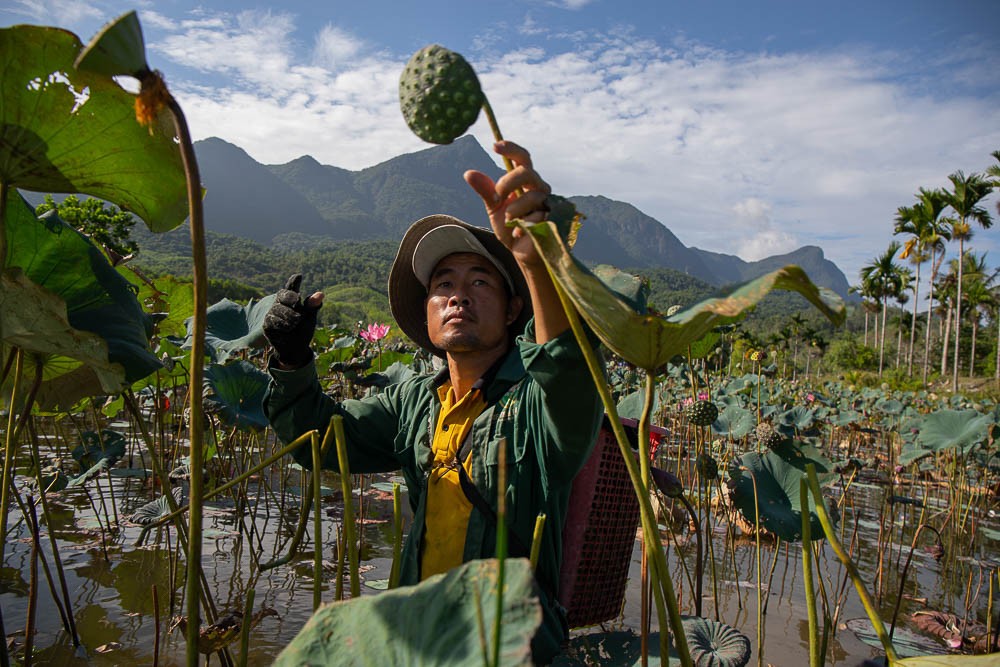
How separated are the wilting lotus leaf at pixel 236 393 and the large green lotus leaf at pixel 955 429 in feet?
11.2

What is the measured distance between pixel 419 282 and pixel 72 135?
1099 millimetres

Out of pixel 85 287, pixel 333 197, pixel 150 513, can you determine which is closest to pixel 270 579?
pixel 150 513

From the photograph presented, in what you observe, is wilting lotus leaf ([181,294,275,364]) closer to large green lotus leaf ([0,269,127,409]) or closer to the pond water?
the pond water

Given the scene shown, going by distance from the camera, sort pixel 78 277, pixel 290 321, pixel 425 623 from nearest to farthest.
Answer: pixel 425 623 < pixel 78 277 < pixel 290 321

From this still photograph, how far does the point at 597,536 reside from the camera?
144 centimetres

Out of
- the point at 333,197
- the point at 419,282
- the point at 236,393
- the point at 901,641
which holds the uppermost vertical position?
the point at 333,197

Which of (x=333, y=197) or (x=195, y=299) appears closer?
(x=195, y=299)

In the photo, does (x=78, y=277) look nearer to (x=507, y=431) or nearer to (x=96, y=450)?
(x=507, y=431)

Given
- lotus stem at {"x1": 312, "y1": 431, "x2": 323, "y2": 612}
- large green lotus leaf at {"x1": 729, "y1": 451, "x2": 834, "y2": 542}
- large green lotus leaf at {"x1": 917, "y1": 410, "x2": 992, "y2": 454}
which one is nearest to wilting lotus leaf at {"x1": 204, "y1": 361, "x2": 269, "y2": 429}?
lotus stem at {"x1": 312, "y1": 431, "x2": 323, "y2": 612}

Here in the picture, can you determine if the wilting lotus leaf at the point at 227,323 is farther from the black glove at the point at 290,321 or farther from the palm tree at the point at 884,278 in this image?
the palm tree at the point at 884,278

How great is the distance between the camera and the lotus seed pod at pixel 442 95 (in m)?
0.66

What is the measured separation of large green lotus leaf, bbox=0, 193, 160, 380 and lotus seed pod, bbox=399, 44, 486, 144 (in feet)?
1.95

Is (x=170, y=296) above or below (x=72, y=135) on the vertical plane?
below

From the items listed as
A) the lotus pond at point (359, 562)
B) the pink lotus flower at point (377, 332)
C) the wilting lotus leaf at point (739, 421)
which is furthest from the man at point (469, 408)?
the pink lotus flower at point (377, 332)
